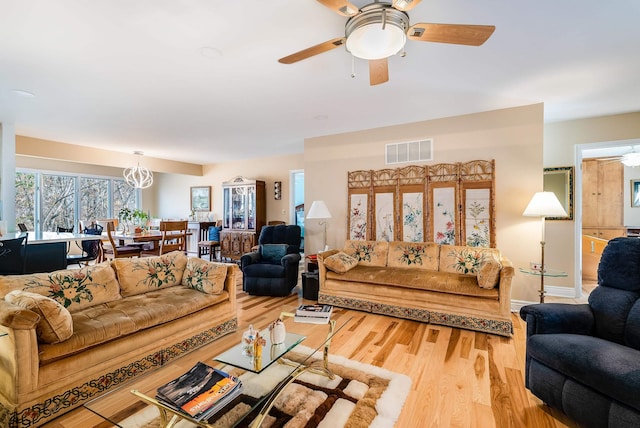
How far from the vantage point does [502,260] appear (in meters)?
3.19

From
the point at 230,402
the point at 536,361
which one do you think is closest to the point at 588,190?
the point at 536,361

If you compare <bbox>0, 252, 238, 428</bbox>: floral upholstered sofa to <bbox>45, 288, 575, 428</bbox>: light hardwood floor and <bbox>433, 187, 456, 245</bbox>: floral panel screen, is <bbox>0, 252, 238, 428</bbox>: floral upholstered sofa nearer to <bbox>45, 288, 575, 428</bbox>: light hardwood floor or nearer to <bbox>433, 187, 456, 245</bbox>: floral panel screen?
<bbox>45, 288, 575, 428</bbox>: light hardwood floor

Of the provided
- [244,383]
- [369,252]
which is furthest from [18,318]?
[369,252]

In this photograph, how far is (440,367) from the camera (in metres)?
2.27

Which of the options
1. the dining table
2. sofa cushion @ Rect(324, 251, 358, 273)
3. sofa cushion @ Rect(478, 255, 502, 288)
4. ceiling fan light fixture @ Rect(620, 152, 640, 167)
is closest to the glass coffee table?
sofa cushion @ Rect(324, 251, 358, 273)

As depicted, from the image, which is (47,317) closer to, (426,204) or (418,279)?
(418,279)

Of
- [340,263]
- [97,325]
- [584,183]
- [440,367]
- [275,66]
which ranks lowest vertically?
[440,367]

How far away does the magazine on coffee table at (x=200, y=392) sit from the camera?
4.21 ft

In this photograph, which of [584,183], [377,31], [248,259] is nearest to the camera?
[377,31]

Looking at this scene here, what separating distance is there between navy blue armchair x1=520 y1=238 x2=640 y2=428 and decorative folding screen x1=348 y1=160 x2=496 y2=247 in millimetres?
1759

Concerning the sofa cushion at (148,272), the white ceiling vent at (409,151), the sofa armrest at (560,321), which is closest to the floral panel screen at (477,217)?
the white ceiling vent at (409,151)

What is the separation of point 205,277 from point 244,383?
1.39 meters

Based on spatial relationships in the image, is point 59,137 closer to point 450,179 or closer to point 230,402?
point 230,402

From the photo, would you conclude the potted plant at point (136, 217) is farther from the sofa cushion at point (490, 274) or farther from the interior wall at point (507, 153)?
the sofa cushion at point (490, 274)
